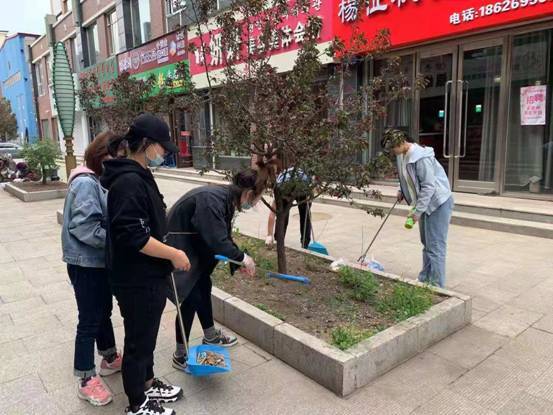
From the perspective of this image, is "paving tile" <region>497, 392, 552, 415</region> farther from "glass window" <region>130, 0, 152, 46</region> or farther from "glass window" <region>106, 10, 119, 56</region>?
"glass window" <region>106, 10, 119, 56</region>

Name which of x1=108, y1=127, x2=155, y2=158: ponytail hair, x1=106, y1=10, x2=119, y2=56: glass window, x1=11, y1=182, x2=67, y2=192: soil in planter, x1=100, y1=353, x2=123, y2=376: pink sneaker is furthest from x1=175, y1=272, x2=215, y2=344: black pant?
x1=106, y1=10, x2=119, y2=56: glass window

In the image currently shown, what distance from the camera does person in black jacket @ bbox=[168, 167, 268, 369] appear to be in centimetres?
270

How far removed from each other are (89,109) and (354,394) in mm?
7668

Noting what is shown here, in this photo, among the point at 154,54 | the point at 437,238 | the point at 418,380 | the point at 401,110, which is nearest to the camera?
the point at 418,380

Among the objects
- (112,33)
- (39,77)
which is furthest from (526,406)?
(39,77)

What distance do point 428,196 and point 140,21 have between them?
1788 centimetres

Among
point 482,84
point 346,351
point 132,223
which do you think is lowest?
point 346,351

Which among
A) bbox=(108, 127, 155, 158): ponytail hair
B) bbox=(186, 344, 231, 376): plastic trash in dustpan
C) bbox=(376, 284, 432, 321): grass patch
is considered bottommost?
bbox=(186, 344, 231, 376): plastic trash in dustpan

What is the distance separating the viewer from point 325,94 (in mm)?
3939

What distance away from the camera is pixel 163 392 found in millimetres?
2734

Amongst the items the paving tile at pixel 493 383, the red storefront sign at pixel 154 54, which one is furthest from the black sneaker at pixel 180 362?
the red storefront sign at pixel 154 54

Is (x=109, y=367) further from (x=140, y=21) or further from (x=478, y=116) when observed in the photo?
(x=140, y=21)

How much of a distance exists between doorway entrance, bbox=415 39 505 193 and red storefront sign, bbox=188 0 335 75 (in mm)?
2348

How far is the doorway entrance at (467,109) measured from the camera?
821 cm
